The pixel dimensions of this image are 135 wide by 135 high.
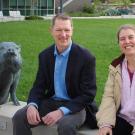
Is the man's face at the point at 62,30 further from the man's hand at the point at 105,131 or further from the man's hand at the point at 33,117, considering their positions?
the man's hand at the point at 105,131

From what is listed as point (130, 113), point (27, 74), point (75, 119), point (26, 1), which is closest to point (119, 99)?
point (130, 113)

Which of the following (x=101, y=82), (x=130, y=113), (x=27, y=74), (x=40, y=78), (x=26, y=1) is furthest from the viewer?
(x=26, y=1)

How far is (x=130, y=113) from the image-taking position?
3.91 meters

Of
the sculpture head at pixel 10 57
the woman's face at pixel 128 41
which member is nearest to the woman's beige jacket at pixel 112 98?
the woman's face at pixel 128 41

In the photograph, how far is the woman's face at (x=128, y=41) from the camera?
3.90 metres

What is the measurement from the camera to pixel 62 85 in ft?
14.5

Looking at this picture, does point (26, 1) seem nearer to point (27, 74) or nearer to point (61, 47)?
point (27, 74)

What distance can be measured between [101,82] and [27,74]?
1.71m

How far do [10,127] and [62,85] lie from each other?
0.99m

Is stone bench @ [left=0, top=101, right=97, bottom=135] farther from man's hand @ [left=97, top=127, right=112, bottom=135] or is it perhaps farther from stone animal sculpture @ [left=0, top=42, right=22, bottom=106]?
man's hand @ [left=97, top=127, right=112, bottom=135]

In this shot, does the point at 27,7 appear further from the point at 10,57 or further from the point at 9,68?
the point at 10,57

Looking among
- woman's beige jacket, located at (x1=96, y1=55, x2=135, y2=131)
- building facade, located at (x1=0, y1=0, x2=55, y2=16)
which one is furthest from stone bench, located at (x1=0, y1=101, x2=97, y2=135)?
building facade, located at (x1=0, y1=0, x2=55, y2=16)

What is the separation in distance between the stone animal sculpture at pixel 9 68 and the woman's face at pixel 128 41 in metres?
1.32

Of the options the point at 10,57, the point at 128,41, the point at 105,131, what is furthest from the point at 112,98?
the point at 10,57
